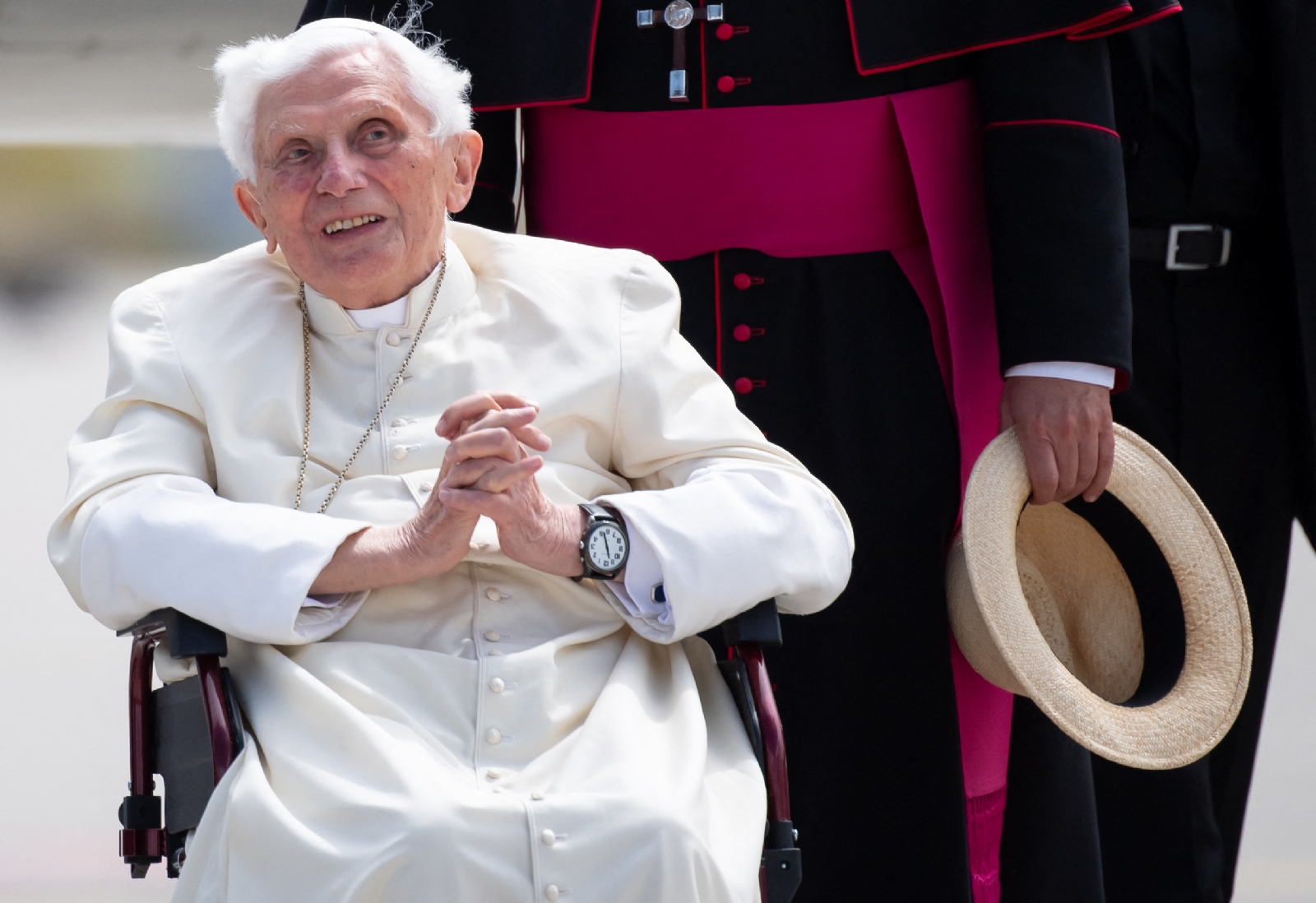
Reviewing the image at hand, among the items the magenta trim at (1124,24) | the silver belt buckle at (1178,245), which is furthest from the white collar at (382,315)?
the silver belt buckle at (1178,245)

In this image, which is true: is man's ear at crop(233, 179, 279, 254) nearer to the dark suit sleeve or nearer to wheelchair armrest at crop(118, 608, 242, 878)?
wheelchair armrest at crop(118, 608, 242, 878)

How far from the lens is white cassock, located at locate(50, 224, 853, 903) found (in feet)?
6.70

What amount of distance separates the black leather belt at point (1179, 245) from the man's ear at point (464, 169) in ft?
4.60

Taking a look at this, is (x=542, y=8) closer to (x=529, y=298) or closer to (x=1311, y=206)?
(x=529, y=298)

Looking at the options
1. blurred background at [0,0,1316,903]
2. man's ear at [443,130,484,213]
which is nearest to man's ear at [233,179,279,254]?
man's ear at [443,130,484,213]

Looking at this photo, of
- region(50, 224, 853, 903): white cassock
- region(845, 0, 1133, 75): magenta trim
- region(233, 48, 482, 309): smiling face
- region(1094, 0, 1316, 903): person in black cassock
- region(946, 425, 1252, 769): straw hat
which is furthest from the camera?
region(1094, 0, 1316, 903): person in black cassock

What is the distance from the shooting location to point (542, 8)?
2.95m

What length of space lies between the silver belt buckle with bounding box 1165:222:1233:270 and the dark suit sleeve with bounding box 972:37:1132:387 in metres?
0.47

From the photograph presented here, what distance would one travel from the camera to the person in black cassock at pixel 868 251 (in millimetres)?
2822

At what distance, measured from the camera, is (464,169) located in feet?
8.58

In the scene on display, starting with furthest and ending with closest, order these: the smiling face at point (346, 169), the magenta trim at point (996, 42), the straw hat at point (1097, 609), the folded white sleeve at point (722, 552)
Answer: the magenta trim at point (996, 42) < the straw hat at point (1097, 609) < the smiling face at point (346, 169) < the folded white sleeve at point (722, 552)

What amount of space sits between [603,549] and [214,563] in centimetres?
53

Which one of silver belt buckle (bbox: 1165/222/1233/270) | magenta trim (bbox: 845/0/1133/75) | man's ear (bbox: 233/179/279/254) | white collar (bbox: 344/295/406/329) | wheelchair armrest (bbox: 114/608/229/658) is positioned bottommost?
wheelchair armrest (bbox: 114/608/229/658)

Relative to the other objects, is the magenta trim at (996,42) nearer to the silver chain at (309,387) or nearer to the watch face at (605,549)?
the silver chain at (309,387)
